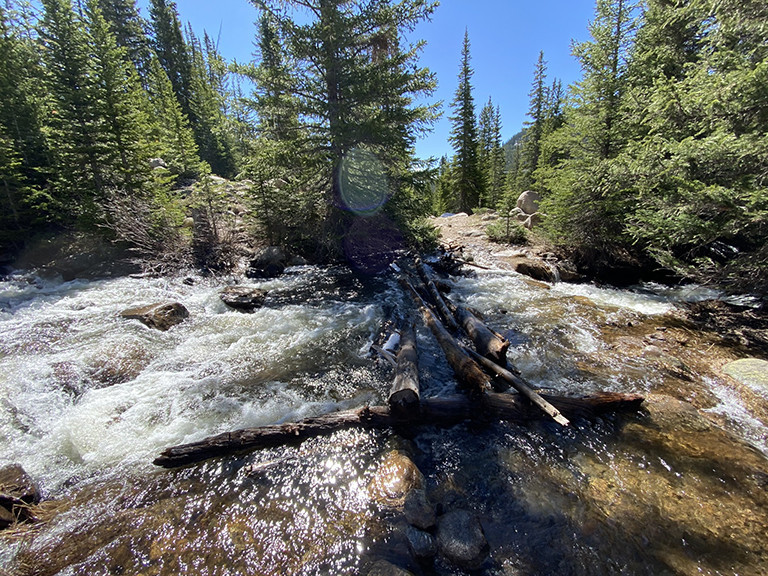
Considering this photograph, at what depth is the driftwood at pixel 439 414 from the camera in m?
4.18

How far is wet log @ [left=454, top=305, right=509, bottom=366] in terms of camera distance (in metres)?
5.63

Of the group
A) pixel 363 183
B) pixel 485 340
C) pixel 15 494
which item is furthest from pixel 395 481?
pixel 363 183

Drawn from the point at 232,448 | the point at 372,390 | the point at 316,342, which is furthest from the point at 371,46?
the point at 232,448

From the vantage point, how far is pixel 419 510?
312cm

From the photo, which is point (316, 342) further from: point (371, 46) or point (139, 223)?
point (371, 46)

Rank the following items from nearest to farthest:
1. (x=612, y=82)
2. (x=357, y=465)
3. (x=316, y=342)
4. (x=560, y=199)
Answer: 1. (x=357, y=465)
2. (x=316, y=342)
3. (x=612, y=82)
4. (x=560, y=199)

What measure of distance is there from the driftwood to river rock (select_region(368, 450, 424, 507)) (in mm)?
652

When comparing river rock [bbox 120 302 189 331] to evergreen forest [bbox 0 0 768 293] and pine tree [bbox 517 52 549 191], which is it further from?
pine tree [bbox 517 52 549 191]

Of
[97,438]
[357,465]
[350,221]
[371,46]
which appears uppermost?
[371,46]

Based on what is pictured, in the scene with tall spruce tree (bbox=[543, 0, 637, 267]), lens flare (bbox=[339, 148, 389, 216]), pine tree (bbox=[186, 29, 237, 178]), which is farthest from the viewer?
pine tree (bbox=[186, 29, 237, 178])

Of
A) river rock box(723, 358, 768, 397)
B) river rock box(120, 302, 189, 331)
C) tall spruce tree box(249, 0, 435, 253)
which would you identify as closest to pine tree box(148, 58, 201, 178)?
tall spruce tree box(249, 0, 435, 253)

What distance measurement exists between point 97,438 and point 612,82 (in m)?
18.1

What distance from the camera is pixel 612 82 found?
11.5 m

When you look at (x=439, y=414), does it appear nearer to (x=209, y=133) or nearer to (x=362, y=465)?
(x=362, y=465)
